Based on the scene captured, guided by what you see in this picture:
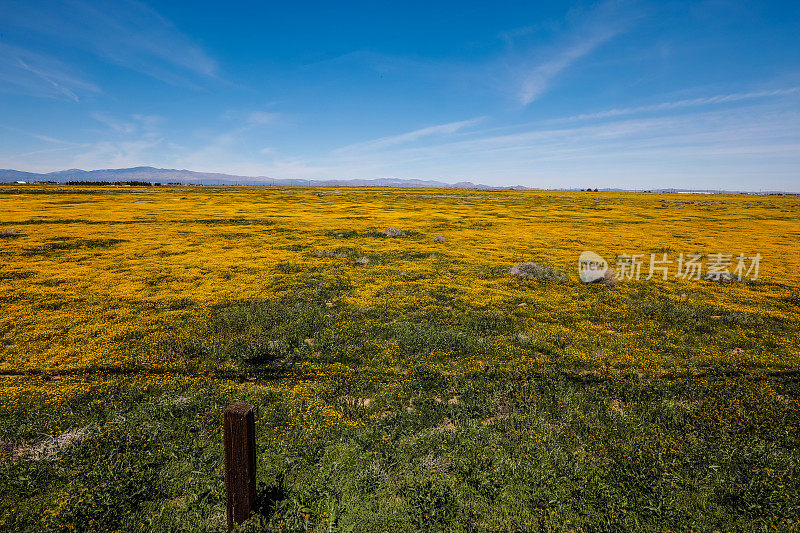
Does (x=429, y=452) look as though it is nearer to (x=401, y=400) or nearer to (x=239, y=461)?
(x=401, y=400)

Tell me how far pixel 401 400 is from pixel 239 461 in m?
4.89

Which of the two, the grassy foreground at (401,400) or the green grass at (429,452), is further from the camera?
the grassy foreground at (401,400)

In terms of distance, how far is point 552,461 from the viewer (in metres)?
7.47

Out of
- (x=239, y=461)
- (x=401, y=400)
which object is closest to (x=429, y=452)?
(x=401, y=400)

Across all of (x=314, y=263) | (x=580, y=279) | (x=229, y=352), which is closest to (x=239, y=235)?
(x=314, y=263)

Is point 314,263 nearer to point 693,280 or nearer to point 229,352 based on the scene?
point 229,352

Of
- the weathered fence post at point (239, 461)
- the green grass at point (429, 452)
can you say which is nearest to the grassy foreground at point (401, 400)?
the green grass at point (429, 452)

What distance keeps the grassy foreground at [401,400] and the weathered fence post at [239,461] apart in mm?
544

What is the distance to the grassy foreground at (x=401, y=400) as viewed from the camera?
644cm

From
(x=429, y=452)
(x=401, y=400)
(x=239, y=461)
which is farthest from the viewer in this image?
(x=401, y=400)

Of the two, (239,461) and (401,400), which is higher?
(239,461)

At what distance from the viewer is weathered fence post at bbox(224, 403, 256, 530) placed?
5.01 meters

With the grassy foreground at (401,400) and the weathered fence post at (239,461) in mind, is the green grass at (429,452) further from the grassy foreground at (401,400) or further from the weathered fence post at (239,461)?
the weathered fence post at (239,461)

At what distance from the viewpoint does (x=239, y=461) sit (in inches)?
206
